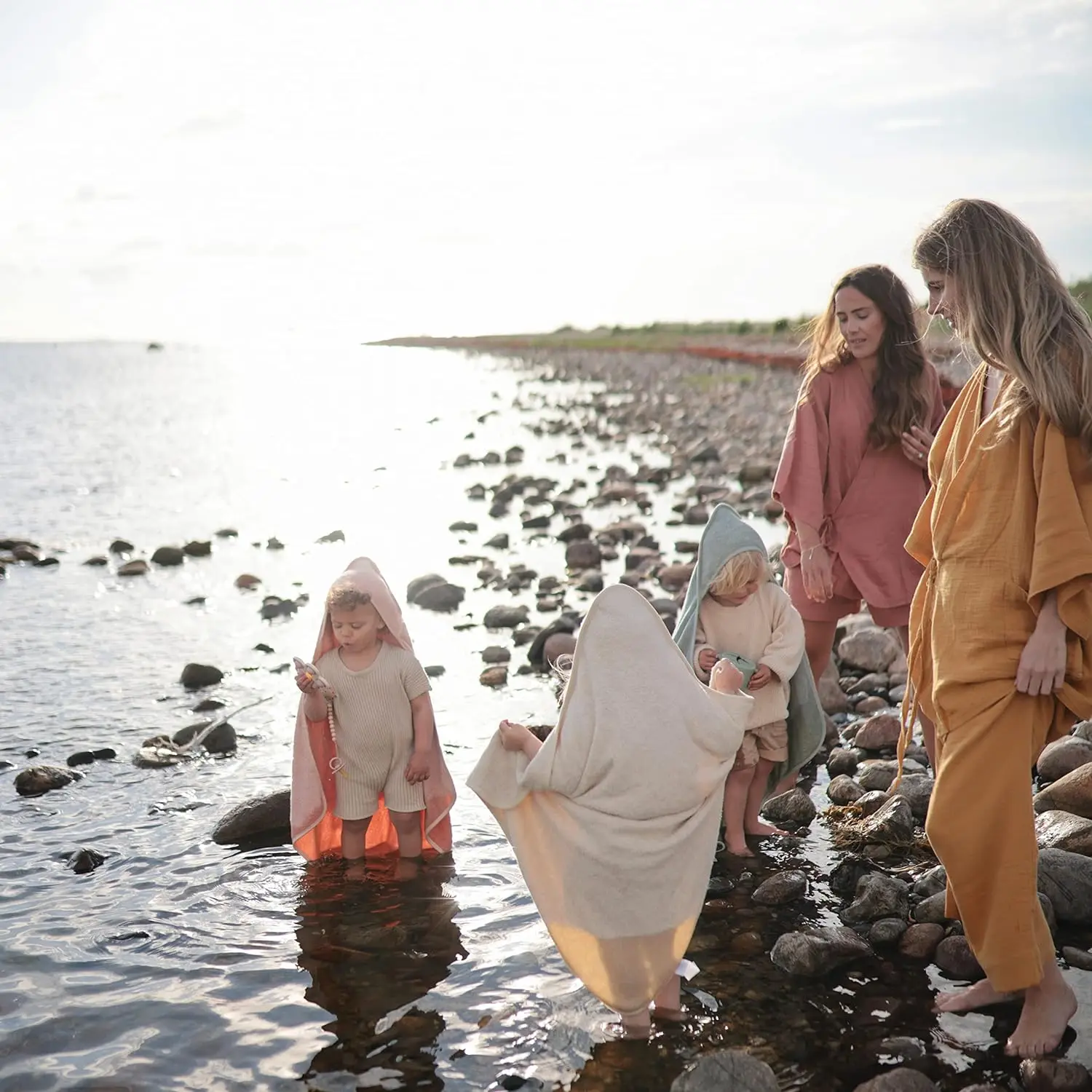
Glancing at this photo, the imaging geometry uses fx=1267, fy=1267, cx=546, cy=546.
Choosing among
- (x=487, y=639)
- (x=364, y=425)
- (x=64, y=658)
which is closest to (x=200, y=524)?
(x=64, y=658)

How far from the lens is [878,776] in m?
6.58

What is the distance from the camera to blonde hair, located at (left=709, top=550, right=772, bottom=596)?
18.4 feet

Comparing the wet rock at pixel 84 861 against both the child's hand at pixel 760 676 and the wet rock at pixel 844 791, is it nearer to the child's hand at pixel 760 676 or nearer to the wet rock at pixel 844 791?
the child's hand at pixel 760 676

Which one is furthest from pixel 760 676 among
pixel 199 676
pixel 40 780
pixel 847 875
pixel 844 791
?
pixel 199 676

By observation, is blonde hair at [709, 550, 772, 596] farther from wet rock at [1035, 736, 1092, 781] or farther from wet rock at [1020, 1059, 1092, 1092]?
wet rock at [1020, 1059, 1092, 1092]

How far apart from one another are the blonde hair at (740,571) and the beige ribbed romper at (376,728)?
4.54 ft

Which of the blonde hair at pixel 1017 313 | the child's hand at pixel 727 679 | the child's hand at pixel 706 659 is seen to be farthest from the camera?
the child's hand at pixel 706 659

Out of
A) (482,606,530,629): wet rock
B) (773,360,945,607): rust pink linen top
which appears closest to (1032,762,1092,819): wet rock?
(773,360,945,607): rust pink linen top

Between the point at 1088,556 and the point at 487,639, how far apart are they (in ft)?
23.1

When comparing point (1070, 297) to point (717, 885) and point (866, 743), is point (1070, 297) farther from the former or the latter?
point (866, 743)

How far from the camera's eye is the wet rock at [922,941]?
16.0 feet

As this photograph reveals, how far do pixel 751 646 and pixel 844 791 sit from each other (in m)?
1.26

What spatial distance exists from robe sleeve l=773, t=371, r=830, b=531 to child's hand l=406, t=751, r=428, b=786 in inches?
81.5

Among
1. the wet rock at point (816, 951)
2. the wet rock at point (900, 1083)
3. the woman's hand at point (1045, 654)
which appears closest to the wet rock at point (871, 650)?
the wet rock at point (816, 951)
